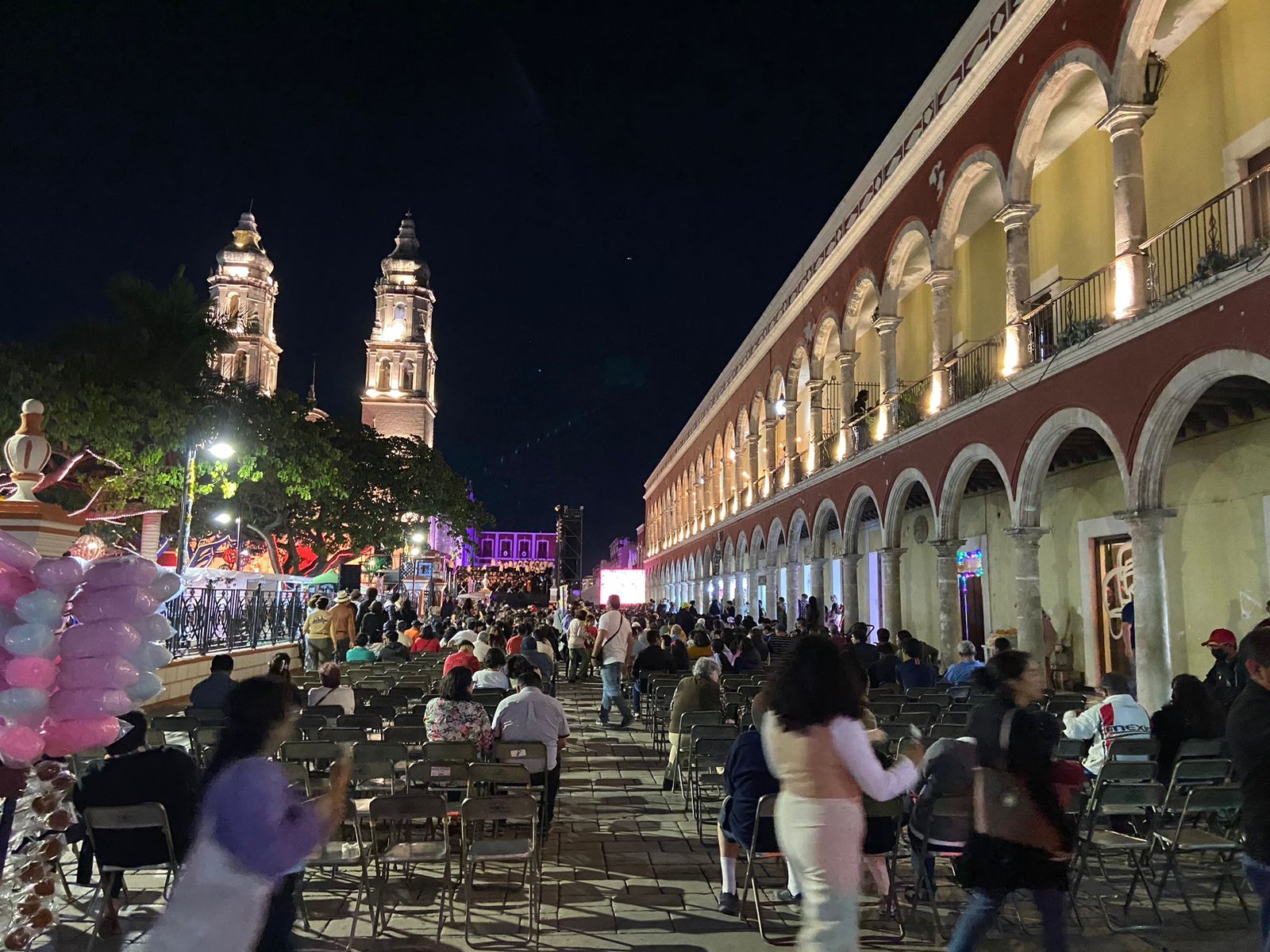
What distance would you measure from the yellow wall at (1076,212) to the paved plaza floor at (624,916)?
11450 millimetres

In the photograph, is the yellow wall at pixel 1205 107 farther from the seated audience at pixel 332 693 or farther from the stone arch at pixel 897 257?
the seated audience at pixel 332 693

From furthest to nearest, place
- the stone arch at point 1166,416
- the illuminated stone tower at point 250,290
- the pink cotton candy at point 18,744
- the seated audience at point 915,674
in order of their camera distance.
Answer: the illuminated stone tower at point 250,290 < the seated audience at point 915,674 < the stone arch at point 1166,416 < the pink cotton candy at point 18,744

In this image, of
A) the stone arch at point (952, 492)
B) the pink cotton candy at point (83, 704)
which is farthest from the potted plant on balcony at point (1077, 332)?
the pink cotton candy at point (83, 704)

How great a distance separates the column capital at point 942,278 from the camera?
15266 millimetres

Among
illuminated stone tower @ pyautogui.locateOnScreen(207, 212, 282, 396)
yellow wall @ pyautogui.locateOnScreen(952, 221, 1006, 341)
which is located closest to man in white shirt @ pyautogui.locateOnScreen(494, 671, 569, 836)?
yellow wall @ pyautogui.locateOnScreen(952, 221, 1006, 341)

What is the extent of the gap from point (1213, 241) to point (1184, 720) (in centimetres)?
650

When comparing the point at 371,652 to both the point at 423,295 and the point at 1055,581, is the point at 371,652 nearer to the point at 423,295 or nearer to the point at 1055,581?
the point at 1055,581

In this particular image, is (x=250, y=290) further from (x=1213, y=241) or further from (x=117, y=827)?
(x=117, y=827)

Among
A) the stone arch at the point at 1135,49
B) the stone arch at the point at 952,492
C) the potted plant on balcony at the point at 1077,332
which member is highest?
the stone arch at the point at 1135,49

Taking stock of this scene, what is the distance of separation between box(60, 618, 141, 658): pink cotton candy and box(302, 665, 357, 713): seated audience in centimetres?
437

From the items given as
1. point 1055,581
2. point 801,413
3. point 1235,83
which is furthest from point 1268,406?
point 801,413

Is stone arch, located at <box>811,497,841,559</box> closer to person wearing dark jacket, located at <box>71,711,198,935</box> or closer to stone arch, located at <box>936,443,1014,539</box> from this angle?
stone arch, located at <box>936,443,1014,539</box>

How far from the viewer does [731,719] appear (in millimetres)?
9969

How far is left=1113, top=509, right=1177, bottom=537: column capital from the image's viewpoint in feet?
32.8
